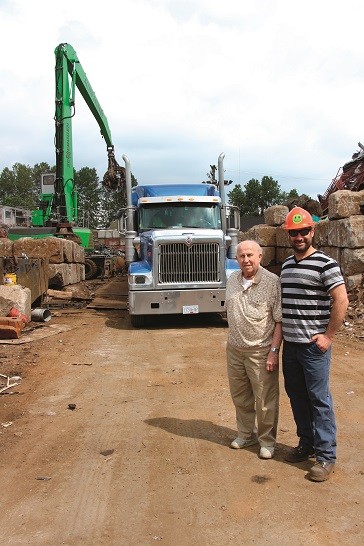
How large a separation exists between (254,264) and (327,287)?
60cm

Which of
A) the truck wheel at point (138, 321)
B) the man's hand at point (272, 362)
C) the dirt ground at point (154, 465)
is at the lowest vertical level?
the dirt ground at point (154, 465)

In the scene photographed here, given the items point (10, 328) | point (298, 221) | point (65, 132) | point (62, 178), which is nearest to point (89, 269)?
point (62, 178)

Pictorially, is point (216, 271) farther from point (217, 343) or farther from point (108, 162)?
point (108, 162)

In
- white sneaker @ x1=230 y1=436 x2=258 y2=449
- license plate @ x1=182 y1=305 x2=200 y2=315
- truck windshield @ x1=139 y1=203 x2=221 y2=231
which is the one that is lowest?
white sneaker @ x1=230 y1=436 x2=258 y2=449

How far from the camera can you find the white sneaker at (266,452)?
14.2 ft

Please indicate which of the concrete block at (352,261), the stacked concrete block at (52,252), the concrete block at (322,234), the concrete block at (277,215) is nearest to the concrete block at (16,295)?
the stacked concrete block at (52,252)

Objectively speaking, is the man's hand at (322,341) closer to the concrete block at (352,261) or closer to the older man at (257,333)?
the older man at (257,333)

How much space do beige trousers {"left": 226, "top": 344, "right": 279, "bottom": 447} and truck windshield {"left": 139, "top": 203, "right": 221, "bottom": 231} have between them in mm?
7693

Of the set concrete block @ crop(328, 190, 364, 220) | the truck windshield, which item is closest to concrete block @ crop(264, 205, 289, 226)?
the truck windshield

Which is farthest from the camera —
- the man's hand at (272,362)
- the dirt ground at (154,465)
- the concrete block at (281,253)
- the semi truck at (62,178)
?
the semi truck at (62,178)

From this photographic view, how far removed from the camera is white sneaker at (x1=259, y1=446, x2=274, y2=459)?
433cm

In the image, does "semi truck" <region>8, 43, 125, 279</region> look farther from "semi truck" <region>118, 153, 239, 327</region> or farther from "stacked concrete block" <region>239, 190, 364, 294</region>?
"stacked concrete block" <region>239, 190, 364, 294</region>

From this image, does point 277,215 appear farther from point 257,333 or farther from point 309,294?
point 309,294

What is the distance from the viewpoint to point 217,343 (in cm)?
941
